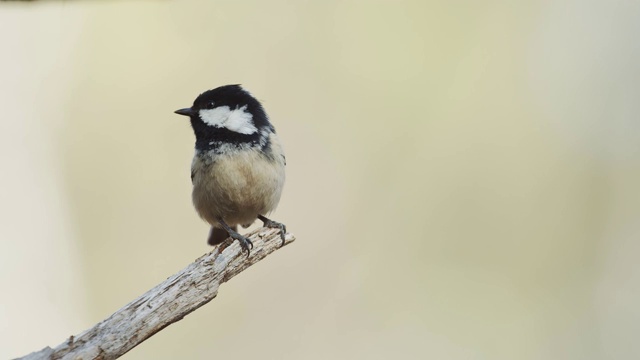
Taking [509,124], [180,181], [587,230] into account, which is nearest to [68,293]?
[180,181]

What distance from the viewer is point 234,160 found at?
12.3ft

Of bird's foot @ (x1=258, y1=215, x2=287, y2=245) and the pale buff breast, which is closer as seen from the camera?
bird's foot @ (x1=258, y1=215, x2=287, y2=245)

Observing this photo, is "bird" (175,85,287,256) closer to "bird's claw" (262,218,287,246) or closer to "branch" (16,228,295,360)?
"bird's claw" (262,218,287,246)

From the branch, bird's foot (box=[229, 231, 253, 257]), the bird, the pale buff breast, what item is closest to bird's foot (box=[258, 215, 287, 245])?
the bird

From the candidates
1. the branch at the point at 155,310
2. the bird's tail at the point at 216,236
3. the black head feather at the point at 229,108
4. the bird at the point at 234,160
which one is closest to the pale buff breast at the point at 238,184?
the bird at the point at 234,160

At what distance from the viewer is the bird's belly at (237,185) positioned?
3.73 meters

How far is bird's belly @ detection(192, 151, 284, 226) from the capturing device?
373cm

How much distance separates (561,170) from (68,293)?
4.90 m

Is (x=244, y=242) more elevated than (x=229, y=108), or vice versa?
(x=229, y=108)

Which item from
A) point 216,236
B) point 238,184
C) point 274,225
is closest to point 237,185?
point 238,184

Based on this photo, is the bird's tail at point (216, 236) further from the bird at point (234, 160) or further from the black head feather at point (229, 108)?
the black head feather at point (229, 108)

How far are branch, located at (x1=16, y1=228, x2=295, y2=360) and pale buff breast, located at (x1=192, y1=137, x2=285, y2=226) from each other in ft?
1.91

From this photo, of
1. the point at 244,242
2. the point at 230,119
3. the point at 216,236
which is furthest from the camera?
→ the point at 216,236

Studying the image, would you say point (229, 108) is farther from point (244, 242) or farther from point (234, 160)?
point (244, 242)
